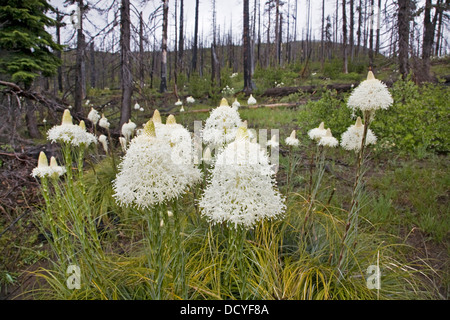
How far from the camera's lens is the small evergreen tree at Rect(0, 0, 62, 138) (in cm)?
812

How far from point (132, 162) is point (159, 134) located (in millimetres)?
482

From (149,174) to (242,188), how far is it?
1.92 ft

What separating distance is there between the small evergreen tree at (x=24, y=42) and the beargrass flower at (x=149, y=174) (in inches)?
323

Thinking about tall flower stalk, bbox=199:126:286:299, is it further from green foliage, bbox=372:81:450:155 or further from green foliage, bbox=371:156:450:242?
green foliage, bbox=372:81:450:155

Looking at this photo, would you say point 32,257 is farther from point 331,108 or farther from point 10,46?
point 10,46

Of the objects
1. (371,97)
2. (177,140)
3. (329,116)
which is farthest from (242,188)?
(329,116)

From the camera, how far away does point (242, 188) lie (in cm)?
148

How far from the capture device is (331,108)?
7.20 metres

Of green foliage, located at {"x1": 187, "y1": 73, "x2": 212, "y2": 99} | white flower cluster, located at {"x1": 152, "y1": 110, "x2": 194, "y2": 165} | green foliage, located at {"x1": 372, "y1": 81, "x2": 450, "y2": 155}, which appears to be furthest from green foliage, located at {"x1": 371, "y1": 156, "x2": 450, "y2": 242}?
green foliage, located at {"x1": 187, "y1": 73, "x2": 212, "y2": 99}

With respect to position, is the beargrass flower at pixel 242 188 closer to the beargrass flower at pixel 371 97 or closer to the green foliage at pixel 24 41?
the beargrass flower at pixel 371 97

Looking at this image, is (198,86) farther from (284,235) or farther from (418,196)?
(284,235)

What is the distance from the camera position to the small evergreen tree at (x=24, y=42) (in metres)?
8.12
